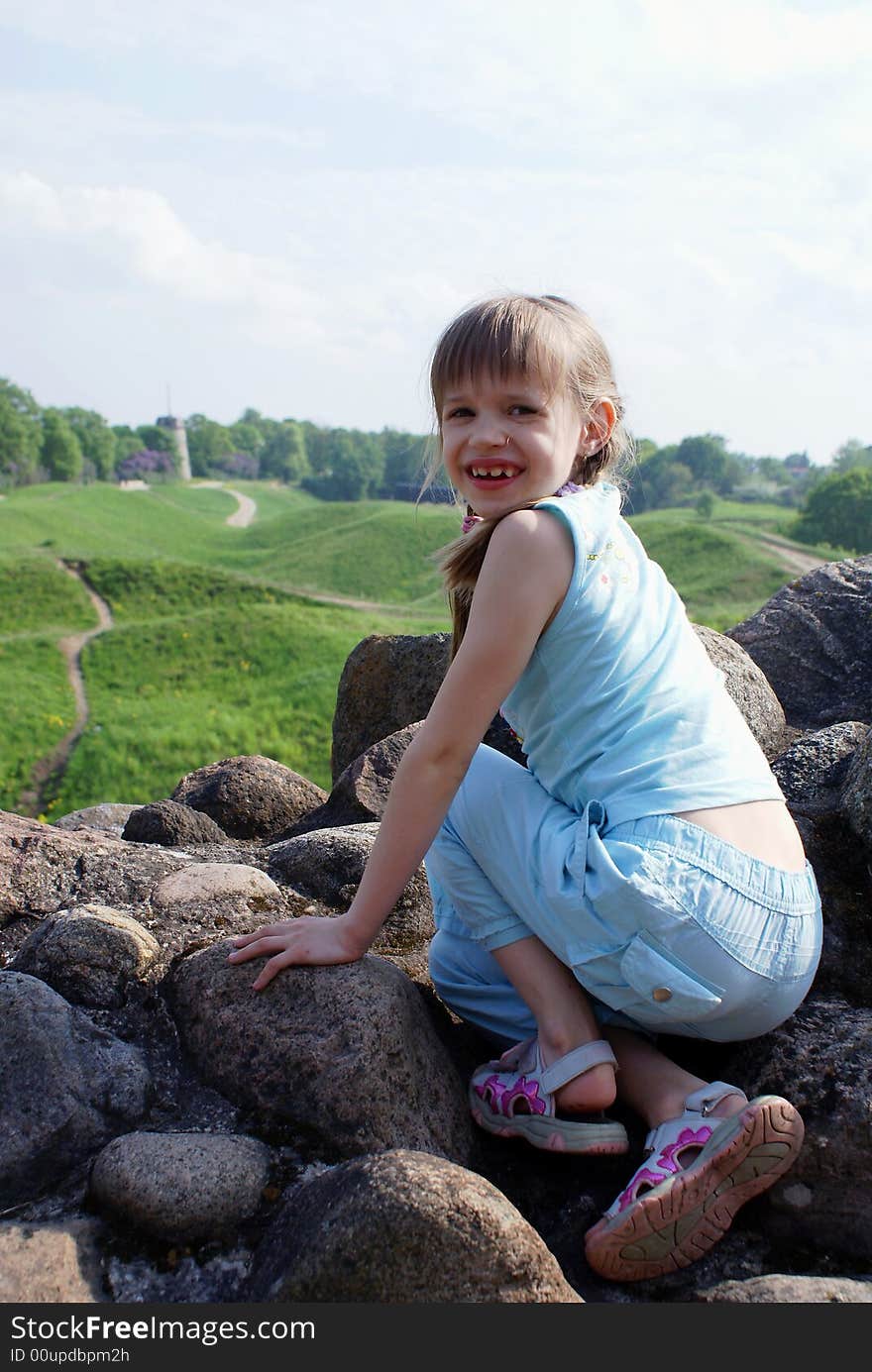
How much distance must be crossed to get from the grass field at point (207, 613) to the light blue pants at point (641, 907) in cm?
1089

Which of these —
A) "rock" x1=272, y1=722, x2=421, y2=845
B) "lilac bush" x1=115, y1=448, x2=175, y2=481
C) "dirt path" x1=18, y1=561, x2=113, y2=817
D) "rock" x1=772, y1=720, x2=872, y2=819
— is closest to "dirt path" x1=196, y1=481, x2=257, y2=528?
"lilac bush" x1=115, y1=448, x2=175, y2=481

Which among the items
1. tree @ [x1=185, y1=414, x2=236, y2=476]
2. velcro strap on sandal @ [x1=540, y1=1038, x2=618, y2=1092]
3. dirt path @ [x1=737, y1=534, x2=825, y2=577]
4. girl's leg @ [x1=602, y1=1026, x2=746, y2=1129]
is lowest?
dirt path @ [x1=737, y1=534, x2=825, y2=577]

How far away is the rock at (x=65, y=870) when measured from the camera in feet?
13.5

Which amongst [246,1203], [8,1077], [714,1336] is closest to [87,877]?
[8,1077]

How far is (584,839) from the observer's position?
287cm

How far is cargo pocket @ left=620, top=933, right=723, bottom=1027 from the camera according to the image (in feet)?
8.99

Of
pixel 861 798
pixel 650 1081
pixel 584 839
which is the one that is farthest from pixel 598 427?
pixel 650 1081

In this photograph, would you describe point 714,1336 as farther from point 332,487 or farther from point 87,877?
point 332,487

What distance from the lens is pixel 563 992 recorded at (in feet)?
9.73

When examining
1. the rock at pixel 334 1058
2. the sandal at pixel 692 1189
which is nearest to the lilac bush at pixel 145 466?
the rock at pixel 334 1058

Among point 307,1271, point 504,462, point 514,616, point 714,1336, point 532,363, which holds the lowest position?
point 714,1336

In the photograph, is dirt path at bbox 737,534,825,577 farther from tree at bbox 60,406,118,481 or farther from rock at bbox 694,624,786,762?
tree at bbox 60,406,118,481

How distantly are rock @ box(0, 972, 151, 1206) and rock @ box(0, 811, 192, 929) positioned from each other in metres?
0.87

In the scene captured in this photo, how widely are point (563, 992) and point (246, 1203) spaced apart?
0.92 metres
